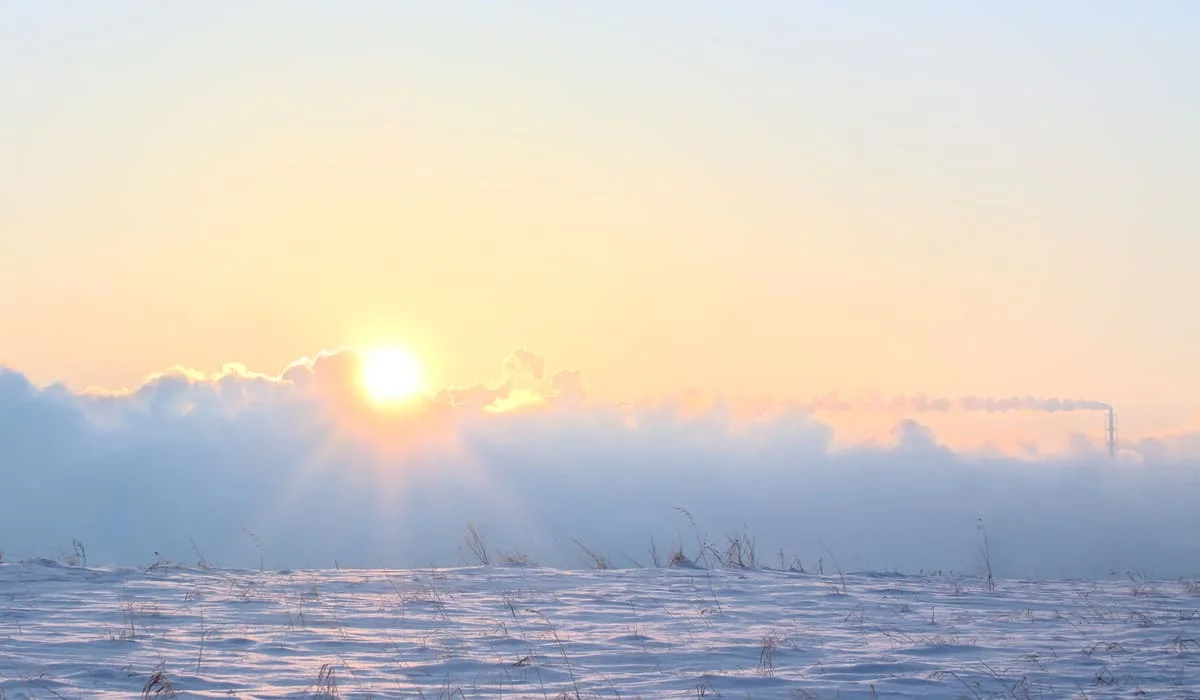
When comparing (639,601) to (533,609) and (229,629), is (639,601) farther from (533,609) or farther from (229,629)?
(229,629)

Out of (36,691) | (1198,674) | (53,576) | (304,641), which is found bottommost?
(1198,674)

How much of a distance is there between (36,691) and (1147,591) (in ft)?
36.2

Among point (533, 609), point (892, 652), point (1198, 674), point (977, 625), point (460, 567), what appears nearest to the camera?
point (1198, 674)

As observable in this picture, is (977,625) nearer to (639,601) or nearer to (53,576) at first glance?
(639,601)

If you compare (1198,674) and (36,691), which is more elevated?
(36,691)

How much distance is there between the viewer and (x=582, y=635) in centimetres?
977

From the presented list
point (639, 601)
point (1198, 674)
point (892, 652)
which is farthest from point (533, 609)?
point (1198, 674)

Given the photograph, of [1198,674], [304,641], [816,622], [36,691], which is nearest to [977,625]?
[816,622]

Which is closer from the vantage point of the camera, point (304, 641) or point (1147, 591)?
point (304, 641)

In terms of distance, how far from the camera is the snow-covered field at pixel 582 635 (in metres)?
7.69

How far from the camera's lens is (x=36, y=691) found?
725 cm

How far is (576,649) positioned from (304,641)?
7.00 ft

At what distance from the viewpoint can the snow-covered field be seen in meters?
7.69

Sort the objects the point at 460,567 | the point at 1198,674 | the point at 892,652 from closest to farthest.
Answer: the point at 1198,674 < the point at 892,652 < the point at 460,567
